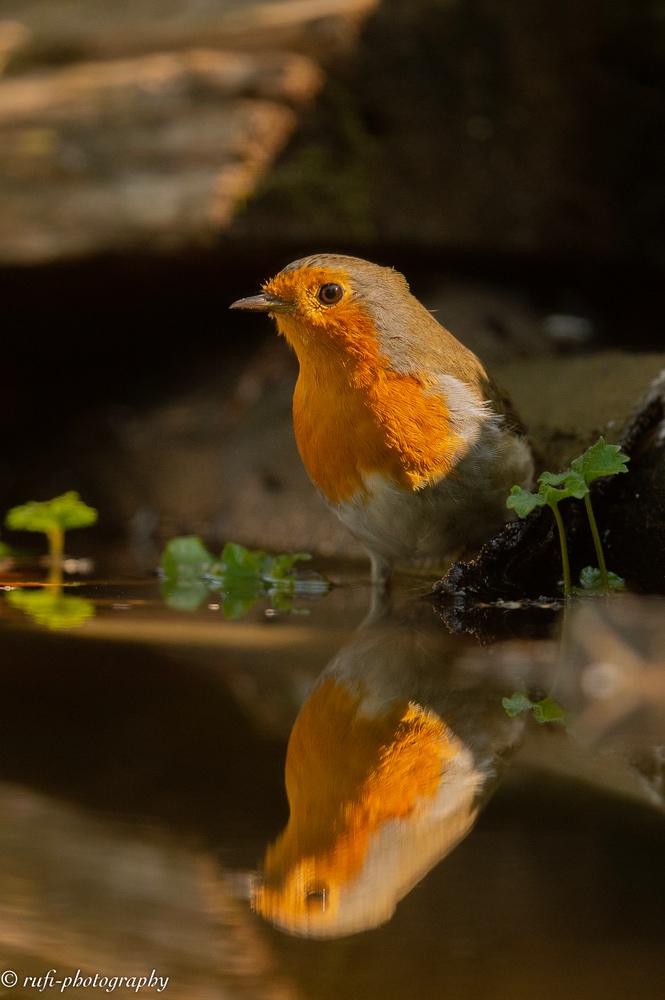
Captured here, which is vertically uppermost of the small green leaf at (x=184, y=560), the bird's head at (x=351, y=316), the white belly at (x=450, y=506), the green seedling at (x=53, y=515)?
the bird's head at (x=351, y=316)

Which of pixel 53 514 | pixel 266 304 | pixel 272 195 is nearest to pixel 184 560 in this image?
pixel 53 514

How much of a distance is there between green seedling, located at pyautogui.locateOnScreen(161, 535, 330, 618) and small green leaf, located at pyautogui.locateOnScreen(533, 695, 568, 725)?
4.38 ft

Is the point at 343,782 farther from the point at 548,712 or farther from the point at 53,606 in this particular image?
the point at 53,606

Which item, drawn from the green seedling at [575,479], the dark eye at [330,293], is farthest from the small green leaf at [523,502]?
the dark eye at [330,293]

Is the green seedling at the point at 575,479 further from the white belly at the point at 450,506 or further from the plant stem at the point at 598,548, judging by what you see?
the white belly at the point at 450,506

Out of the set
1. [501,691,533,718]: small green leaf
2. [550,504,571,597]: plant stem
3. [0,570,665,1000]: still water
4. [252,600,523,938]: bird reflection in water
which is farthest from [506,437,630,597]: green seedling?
[501,691,533,718]: small green leaf

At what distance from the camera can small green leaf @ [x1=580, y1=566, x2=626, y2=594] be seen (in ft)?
9.70

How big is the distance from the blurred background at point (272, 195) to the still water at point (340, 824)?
258cm

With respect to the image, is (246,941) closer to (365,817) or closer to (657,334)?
(365,817)

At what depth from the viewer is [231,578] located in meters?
3.51

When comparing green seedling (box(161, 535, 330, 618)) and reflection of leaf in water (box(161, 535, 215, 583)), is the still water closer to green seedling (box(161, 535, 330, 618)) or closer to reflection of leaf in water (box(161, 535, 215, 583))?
green seedling (box(161, 535, 330, 618))

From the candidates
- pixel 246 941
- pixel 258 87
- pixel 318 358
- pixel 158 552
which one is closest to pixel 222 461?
pixel 158 552

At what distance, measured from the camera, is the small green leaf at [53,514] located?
3.72 metres

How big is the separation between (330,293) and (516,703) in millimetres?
1487
